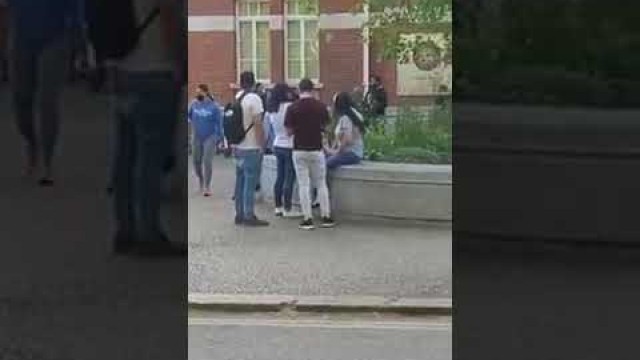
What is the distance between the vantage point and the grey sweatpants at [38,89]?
3.26 m

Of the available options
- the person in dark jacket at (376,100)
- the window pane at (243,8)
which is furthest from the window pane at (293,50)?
the person in dark jacket at (376,100)

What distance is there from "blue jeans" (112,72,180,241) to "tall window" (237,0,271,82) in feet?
48.1

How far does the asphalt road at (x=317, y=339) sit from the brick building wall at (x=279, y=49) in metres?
6.32

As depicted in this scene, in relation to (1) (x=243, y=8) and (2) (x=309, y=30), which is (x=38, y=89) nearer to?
(2) (x=309, y=30)

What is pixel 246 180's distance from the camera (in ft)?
36.5

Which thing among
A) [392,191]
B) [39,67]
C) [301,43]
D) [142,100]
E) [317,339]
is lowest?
[317,339]

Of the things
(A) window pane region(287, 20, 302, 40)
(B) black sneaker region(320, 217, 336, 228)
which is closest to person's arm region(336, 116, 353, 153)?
(B) black sneaker region(320, 217, 336, 228)

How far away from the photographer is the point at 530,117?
319cm

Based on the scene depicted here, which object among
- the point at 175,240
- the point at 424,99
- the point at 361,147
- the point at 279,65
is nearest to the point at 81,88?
the point at 175,240

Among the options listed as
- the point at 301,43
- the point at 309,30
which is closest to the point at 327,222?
the point at 301,43

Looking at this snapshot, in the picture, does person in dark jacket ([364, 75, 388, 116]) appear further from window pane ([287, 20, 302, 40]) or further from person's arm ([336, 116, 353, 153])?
window pane ([287, 20, 302, 40])

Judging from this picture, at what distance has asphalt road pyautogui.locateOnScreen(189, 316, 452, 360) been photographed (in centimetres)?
619

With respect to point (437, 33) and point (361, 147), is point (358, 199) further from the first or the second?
point (437, 33)

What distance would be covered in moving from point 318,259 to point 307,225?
→ 1.55 meters
